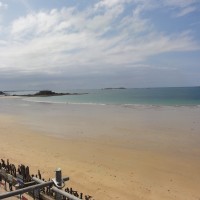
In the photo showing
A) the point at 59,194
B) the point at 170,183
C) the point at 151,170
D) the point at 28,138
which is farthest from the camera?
the point at 28,138

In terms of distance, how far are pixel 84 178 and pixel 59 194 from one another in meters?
6.56

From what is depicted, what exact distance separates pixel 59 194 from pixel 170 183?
23.0ft

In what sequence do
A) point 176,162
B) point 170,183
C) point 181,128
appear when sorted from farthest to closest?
point 181,128 < point 176,162 < point 170,183

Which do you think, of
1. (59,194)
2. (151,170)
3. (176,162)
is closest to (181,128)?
(176,162)

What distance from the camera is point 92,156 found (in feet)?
50.1

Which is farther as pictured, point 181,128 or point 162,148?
point 181,128

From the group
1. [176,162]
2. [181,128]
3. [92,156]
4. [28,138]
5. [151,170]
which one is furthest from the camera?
[181,128]

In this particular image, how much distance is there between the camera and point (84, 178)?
11.9 meters

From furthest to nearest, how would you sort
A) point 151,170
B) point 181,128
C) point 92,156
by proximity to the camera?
point 181,128 < point 92,156 < point 151,170

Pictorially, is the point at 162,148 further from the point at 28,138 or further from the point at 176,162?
the point at 28,138

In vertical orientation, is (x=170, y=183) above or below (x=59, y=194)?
below

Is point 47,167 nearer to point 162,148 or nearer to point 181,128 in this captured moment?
point 162,148

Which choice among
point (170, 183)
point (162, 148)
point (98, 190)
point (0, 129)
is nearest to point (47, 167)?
point (98, 190)

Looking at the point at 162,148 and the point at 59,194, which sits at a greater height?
the point at 59,194
